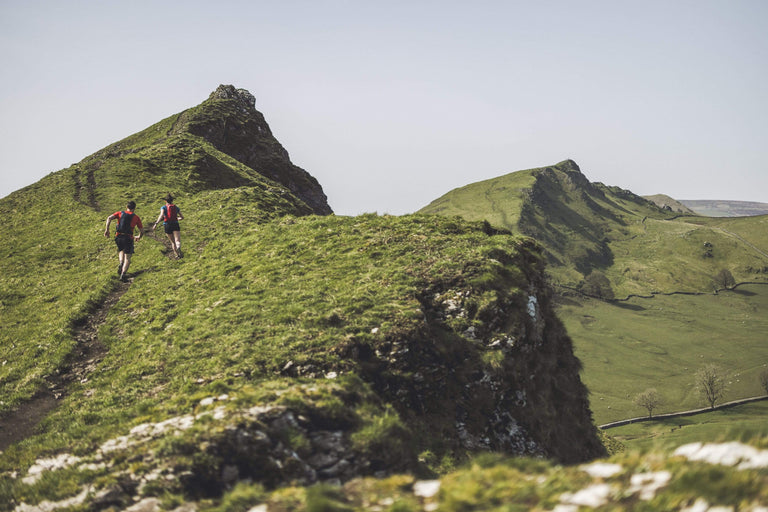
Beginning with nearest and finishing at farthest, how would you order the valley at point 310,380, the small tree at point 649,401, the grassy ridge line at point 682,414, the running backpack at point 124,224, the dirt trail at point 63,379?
the valley at point 310,380 < the dirt trail at point 63,379 < the running backpack at point 124,224 < the grassy ridge line at point 682,414 < the small tree at point 649,401

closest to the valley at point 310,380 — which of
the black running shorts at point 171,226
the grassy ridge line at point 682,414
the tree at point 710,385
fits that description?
the black running shorts at point 171,226

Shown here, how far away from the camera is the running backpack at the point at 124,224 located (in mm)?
26670

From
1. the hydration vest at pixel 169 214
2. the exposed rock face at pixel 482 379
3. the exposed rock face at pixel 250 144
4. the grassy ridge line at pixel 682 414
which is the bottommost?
the grassy ridge line at pixel 682 414

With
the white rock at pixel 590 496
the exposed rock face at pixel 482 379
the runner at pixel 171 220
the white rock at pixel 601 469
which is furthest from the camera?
the runner at pixel 171 220

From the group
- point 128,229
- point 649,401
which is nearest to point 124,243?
point 128,229

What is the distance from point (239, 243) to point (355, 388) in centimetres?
1959

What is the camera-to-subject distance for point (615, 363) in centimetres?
18700

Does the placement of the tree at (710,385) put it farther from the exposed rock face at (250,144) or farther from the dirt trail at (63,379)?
the dirt trail at (63,379)

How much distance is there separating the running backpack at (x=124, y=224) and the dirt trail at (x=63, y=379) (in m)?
4.45

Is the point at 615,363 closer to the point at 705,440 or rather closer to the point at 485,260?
the point at 485,260

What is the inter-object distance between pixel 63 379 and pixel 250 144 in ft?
236

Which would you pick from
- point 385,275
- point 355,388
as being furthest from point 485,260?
point 355,388

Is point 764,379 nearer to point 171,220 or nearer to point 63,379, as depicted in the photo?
point 171,220

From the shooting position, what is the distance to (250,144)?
8219 centimetres
